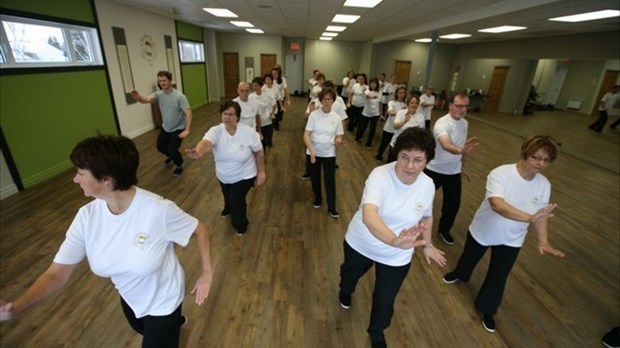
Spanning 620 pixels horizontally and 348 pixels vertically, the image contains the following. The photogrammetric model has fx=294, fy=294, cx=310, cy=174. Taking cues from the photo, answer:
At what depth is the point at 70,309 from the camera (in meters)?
2.37

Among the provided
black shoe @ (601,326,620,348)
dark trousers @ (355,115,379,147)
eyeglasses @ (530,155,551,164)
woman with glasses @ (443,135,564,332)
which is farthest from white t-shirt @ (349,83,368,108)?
black shoe @ (601,326,620,348)

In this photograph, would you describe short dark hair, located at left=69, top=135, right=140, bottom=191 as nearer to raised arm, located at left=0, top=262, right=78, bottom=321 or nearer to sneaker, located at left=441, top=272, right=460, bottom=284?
raised arm, located at left=0, top=262, right=78, bottom=321

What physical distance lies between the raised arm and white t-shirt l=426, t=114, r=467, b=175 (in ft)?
9.55

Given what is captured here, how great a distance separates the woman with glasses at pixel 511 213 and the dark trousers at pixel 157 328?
206cm

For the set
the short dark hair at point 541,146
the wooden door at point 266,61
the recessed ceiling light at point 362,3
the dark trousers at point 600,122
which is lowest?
the dark trousers at point 600,122

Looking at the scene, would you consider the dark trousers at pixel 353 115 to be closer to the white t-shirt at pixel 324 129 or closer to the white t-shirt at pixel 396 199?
the white t-shirt at pixel 324 129

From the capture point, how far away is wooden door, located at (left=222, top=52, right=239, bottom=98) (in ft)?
48.2

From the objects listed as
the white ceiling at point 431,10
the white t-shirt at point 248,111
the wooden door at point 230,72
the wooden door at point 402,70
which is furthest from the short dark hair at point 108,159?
the wooden door at point 402,70

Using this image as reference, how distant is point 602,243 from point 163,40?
10.6 m

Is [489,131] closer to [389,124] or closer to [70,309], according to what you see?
[389,124]

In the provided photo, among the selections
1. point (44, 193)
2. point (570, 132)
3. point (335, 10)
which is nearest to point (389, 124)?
point (335, 10)

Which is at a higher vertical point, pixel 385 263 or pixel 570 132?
pixel 385 263

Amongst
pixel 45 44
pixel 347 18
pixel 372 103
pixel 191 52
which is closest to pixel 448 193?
pixel 372 103

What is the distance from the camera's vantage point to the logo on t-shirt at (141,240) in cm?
125
